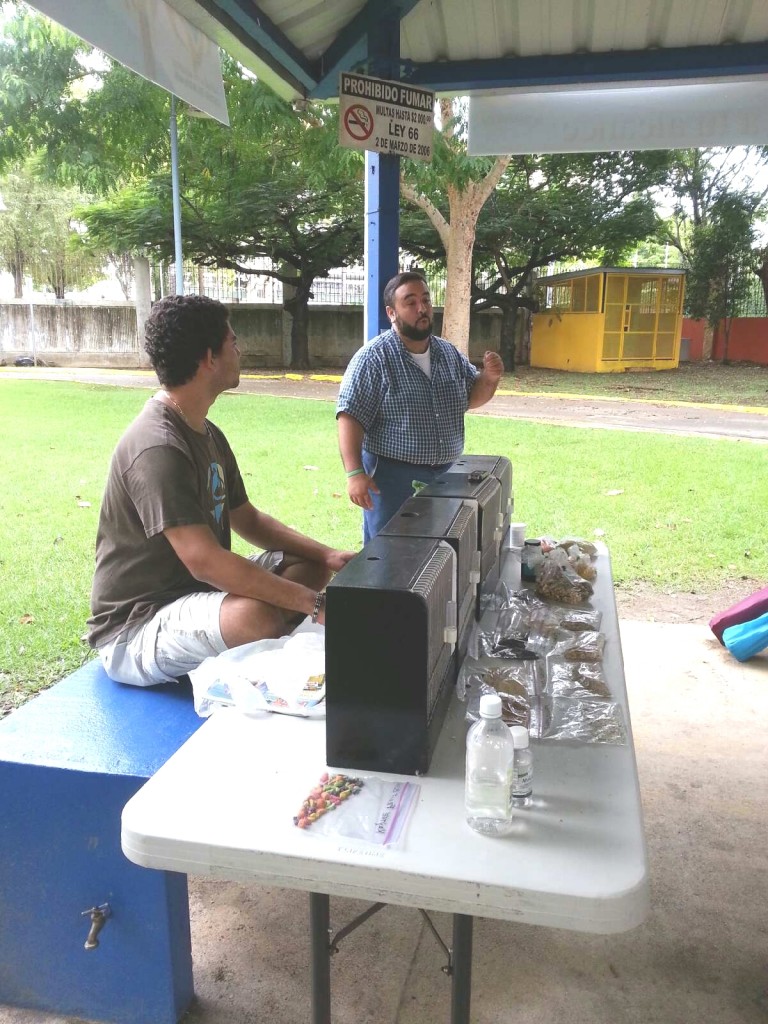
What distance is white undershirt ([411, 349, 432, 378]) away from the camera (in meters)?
3.47

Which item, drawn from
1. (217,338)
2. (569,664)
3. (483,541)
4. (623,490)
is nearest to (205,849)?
(569,664)

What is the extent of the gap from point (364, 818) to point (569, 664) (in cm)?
81

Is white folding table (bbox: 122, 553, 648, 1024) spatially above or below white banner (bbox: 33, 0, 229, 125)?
below

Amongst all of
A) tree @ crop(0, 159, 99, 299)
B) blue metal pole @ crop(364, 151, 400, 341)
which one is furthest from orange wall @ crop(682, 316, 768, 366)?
tree @ crop(0, 159, 99, 299)

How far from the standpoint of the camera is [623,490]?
23.6 feet

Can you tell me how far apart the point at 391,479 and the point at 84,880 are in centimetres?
200

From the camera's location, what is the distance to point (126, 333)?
20516 mm

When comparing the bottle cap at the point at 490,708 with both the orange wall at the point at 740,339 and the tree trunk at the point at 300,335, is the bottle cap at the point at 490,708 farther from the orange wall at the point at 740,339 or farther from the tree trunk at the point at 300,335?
the orange wall at the point at 740,339

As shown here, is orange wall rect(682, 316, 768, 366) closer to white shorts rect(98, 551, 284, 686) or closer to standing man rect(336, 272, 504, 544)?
standing man rect(336, 272, 504, 544)

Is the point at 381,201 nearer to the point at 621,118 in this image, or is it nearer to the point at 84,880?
the point at 621,118

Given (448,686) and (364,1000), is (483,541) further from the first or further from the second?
(364,1000)

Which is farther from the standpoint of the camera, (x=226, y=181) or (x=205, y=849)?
(x=226, y=181)

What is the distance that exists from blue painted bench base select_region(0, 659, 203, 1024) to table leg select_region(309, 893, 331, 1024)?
41 cm

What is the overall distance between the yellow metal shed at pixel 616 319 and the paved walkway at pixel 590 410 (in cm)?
504
